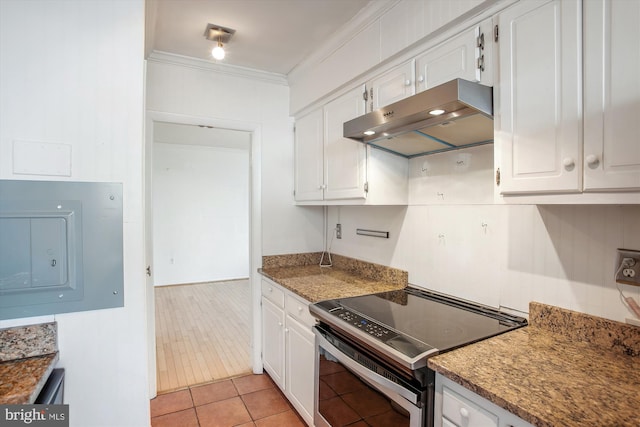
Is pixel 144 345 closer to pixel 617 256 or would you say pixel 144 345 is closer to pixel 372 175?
pixel 372 175

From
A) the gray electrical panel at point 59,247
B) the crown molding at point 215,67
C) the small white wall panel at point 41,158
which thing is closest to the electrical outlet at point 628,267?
the gray electrical panel at point 59,247

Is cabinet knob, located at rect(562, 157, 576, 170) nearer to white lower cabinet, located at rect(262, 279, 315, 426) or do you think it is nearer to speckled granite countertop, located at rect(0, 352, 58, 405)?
white lower cabinet, located at rect(262, 279, 315, 426)

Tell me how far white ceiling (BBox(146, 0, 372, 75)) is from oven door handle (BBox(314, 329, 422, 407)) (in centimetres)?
186

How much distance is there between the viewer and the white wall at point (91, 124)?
1.16 m

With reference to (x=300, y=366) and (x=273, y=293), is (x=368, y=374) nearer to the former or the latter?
(x=300, y=366)

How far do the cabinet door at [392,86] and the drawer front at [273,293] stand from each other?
55.5 inches

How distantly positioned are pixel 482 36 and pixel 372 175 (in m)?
0.91

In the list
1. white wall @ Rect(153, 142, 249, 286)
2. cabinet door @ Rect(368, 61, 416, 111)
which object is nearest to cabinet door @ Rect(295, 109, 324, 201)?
cabinet door @ Rect(368, 61, 416, 111)

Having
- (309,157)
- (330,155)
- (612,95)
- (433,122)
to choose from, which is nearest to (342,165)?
(330,155)

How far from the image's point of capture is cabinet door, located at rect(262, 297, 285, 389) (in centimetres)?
243

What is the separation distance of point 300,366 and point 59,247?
1487mm

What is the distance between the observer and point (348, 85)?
2.21 meters

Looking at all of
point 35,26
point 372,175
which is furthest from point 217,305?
point 35,26

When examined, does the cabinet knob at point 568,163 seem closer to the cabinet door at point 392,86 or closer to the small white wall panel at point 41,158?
the cabinet door at point 392,86
